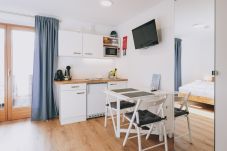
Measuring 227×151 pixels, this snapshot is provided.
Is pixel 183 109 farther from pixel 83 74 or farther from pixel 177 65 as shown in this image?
pixel 83 74

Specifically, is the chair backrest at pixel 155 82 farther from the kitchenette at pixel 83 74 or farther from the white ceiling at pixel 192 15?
the kitchenette at pixel 83 74

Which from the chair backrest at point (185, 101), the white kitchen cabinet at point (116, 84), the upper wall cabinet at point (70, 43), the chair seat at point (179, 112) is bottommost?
the chair seat at point (179, 112)

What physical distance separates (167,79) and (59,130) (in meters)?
2.28

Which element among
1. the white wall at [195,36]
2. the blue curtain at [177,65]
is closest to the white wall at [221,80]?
the white wall at [195,36]

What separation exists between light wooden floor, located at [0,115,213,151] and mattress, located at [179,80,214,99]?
345 mm

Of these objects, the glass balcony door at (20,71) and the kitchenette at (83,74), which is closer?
the kitchenette at (83,74)

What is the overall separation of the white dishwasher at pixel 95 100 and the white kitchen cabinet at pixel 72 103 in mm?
138

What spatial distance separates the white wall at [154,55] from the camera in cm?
245

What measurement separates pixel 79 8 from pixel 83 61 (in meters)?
1.35

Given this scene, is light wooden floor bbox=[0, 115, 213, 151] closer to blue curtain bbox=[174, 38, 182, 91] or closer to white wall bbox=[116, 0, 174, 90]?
blue curtain bbox=[174, 38, 182, 91]

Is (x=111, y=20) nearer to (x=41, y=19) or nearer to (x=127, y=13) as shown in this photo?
(x=127, y=13)

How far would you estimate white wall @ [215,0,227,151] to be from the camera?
168 cm

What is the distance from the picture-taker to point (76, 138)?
7.91ft

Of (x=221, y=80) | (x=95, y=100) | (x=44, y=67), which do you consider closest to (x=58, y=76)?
(x=44, y=67)
